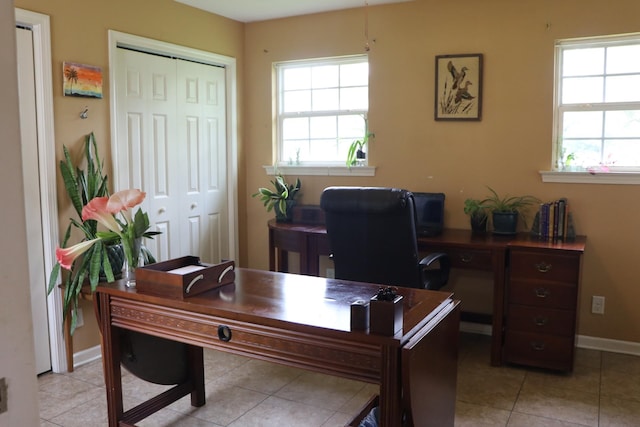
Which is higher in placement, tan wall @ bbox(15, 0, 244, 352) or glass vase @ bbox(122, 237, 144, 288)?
tan wall @ bbox(15, 0, 244, 352)

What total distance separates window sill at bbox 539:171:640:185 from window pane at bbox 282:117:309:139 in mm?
1902

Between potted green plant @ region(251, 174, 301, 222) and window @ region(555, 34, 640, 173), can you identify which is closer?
window @ region(555, 34, 640, 173)

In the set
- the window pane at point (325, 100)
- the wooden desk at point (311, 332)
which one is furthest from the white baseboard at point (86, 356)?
the window pane at point (325, 100)

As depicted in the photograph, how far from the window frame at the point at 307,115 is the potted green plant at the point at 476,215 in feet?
2.68

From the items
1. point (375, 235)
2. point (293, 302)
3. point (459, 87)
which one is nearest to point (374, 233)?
point (375, 235)

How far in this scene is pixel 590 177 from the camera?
3633mm

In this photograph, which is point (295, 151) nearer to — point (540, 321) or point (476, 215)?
point (476, 215)

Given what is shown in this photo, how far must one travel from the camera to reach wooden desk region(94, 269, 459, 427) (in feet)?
5.80

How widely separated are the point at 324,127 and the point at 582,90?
75.6 inches

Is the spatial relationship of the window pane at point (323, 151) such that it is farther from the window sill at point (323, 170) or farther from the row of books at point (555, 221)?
the row of books at point (555, 221)

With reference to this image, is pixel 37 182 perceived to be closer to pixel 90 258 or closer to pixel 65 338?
pixel 90 258

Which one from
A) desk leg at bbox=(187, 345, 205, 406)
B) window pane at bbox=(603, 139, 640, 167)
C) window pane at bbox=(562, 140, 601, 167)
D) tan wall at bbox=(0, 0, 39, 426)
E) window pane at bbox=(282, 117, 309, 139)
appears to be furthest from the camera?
window pane at bbox=(282, 117, 309, 139)

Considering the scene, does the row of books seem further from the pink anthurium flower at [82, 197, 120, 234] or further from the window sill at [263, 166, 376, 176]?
the pink anthurium flower at [82, 197, 120, 234]

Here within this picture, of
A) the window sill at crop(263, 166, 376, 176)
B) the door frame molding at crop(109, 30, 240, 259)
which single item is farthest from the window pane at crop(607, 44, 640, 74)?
the door frame molding at crop(109, 30, 240, 259)
